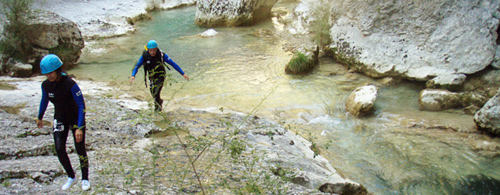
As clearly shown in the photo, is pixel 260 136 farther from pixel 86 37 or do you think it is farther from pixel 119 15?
pixel 119 15

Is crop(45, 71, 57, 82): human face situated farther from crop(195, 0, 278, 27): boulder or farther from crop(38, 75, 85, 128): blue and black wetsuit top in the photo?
crop(195, 0, 278, 27): boulder

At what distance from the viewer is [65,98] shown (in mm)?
3113

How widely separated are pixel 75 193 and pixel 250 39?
11.1 metres

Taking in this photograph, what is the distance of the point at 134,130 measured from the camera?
4832 millimetres

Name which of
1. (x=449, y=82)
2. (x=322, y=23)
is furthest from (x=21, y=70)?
(x=449, y=82)

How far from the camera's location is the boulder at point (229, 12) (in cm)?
1591

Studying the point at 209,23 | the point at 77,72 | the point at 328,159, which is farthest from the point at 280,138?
the point at 209,23

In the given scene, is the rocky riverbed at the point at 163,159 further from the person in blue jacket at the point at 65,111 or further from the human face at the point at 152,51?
the human face at the point at 152,51

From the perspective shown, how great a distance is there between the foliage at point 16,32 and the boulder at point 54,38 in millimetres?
162

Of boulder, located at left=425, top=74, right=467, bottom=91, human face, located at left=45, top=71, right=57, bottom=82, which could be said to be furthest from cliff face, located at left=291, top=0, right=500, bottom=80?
human face, located at left=45, top=71, right=57, bottom=82

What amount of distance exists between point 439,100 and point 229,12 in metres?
11.3

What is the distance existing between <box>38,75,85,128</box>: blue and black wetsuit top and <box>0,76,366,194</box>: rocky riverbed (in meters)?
0.28

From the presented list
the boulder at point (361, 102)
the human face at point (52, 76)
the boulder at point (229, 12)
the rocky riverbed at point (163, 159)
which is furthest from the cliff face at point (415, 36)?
the human face at point (52, 76)

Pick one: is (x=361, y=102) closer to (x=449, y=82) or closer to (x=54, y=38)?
(x=449, y=82)
